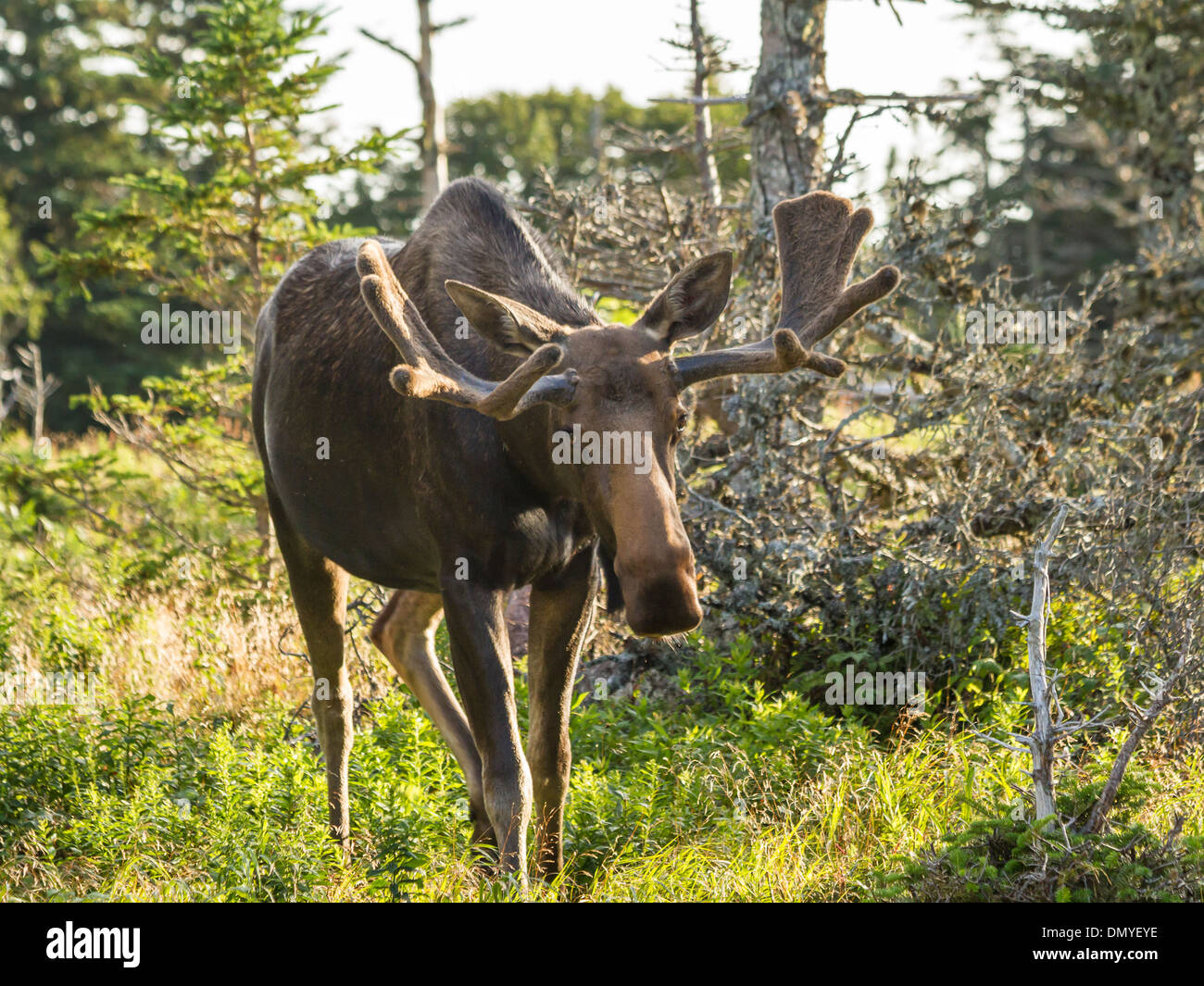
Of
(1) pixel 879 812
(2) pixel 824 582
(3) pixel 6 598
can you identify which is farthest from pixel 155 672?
(1) pixel 879 812

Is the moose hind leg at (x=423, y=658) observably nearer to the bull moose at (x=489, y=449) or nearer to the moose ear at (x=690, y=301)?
the bull moose at (x=489, y=449)

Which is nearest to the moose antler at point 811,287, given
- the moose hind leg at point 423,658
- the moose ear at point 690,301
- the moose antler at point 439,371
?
the moose ear at point 690,301

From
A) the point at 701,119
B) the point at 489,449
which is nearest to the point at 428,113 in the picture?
the point at 701,119

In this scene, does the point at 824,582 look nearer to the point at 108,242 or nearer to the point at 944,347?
the point at 944,347

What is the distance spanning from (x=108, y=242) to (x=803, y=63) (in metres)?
5.28

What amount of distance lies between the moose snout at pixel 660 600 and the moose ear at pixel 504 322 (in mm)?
944

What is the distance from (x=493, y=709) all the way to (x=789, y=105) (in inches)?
215

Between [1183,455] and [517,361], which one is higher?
[517,361]

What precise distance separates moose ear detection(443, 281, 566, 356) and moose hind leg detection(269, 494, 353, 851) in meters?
1.92

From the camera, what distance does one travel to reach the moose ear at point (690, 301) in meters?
4.04

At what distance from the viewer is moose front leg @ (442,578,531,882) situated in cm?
421

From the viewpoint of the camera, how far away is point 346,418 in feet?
16.2

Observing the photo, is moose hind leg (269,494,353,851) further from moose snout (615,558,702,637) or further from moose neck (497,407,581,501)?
moose snout (615,558,702,637)
